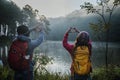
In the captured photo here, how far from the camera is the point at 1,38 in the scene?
64.7m

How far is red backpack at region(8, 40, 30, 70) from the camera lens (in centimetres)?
689

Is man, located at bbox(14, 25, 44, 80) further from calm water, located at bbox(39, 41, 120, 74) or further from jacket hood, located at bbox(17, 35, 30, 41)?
calm water, located at bbox(39, 41, 120, 74)

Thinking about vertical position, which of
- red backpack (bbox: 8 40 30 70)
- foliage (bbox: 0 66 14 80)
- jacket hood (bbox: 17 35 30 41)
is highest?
jacket hood (bbox: 17 35 30 41)

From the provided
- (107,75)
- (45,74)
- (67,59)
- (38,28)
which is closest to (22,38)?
(38,28)

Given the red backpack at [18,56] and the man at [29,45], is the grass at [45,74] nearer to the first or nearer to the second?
the man at [29,45]

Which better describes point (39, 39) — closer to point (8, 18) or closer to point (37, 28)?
point (37, 28)

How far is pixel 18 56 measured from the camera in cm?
689

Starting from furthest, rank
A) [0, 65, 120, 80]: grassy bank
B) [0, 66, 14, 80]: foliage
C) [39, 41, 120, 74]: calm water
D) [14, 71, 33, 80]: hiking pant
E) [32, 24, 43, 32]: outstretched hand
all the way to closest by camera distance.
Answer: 1. [39, 41, 120, 74]: calm water
2. [0, 65, 120, 80]: grassy bank
3. [0, 66, 14, 80]: foliage
4. [32, 24, 43, 32]: outstretched hand
5. [14, 71, 33, 80]: hiking pant

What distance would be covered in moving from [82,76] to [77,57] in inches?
17.7

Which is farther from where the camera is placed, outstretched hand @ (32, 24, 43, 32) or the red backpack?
outstretched hand @ (32, 24, 43, 32)

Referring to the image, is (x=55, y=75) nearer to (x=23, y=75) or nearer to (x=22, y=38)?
(x=23, y=75)

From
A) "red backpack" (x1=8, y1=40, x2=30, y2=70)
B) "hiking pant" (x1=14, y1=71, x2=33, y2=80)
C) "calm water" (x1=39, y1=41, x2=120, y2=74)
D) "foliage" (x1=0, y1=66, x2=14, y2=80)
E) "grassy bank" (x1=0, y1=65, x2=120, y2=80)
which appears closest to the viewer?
"red backpack" (x1=8, y1=40, x2=30, y2=70)

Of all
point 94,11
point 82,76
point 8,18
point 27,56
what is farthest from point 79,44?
point 8,18

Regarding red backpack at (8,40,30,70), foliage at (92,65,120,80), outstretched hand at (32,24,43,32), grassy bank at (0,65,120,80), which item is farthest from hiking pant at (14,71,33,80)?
foliage at (92,65,120,80)
